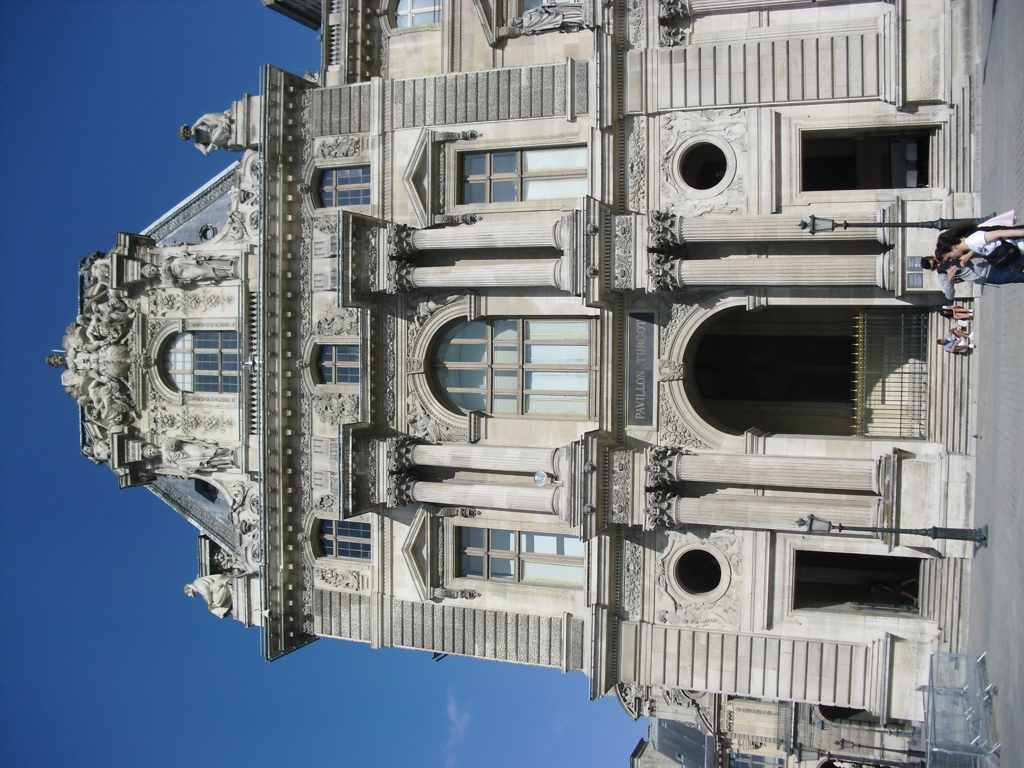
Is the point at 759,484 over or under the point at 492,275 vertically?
under

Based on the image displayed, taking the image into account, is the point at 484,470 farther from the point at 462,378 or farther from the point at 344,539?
the point at 344,539

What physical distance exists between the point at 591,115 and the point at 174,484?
55.4 feet

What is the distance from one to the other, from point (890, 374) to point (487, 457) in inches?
394

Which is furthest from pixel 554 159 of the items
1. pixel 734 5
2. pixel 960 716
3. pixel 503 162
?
pixel 960 716

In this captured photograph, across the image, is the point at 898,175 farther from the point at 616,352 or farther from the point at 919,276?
the point at 616,352

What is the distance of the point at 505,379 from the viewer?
21.4 metres

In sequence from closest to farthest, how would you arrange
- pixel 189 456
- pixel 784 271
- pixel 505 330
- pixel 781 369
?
1. pixel 784 271
2. pixel 505 330
3. pixel 781 369
4. pixel 189 456

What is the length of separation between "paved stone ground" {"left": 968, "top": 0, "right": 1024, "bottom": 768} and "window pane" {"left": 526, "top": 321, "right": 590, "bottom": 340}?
27.8 ft

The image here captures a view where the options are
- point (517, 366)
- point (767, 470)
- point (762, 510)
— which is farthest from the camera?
point (517, 366)

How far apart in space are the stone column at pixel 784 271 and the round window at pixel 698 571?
262 inches

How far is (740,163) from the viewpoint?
61.8ft

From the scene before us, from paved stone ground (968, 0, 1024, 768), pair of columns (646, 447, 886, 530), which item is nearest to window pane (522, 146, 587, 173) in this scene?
pair of columns (646, 447, 886, 530)

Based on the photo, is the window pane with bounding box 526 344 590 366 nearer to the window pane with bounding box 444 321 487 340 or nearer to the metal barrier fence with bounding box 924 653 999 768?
the window pane with bounding box 444 321 487 340

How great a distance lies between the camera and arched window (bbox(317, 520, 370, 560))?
75.0 feet
